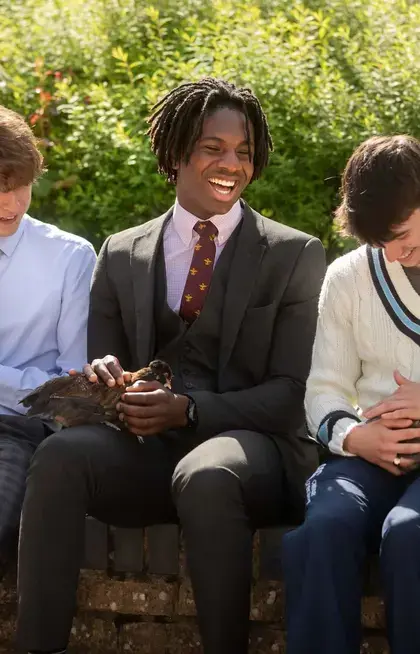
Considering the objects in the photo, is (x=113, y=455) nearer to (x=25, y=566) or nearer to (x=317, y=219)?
(x=25, y=566)

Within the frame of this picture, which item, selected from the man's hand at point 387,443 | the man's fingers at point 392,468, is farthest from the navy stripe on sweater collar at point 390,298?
the man's fingers at point 392,468

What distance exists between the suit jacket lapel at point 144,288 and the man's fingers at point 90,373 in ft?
0.91

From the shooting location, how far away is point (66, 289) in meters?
5.09

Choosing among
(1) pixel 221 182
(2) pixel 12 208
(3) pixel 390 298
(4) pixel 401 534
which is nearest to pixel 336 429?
(3) pixel 390 298

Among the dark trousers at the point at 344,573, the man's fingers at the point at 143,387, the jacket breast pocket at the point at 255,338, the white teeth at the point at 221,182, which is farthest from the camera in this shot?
the white teeth at the point at 221,182

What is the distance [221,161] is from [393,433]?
1249 mm

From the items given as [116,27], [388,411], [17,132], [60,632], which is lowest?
[60,632]

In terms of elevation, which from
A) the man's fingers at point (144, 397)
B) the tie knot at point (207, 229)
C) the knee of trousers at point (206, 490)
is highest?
the tie knot at point (207, 229)

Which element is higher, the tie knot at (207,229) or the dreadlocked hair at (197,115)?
the dreadlocked hair at (197,115)

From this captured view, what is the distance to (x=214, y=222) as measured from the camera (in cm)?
499

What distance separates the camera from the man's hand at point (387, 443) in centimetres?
427

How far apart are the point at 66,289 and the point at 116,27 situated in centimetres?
295

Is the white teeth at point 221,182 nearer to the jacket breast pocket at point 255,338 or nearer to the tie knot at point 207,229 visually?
the tie knot at point 207,229

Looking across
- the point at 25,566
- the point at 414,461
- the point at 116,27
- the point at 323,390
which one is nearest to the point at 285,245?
the point at 323,390
